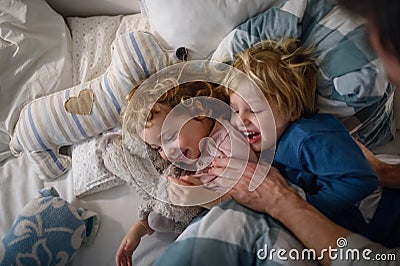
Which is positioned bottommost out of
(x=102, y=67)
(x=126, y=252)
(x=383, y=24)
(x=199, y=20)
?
(x=126, y=252)

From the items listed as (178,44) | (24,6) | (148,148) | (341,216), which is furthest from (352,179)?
(24,6)

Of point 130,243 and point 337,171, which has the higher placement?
point 337,171

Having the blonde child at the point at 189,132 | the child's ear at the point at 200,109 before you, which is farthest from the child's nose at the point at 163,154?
the child's ear at the point at 200,109

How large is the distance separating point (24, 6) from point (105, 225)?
66cm

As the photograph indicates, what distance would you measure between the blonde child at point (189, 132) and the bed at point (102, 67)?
0.39 ft

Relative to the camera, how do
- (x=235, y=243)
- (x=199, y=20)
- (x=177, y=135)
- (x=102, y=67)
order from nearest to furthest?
(x=235, y=243)
(x=177, y=135)
(x=199, y=20)
(x=102, y=67)

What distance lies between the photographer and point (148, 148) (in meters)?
1.05

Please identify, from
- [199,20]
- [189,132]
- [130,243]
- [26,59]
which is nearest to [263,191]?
[189,132]

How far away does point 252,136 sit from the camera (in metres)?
1.02

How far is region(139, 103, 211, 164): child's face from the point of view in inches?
39.8

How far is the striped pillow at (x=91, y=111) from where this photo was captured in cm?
117

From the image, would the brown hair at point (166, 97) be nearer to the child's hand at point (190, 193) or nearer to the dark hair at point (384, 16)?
the child's hand at point (190, 193)

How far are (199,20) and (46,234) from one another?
583 millimetres

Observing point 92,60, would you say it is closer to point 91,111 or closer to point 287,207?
point 91,111
